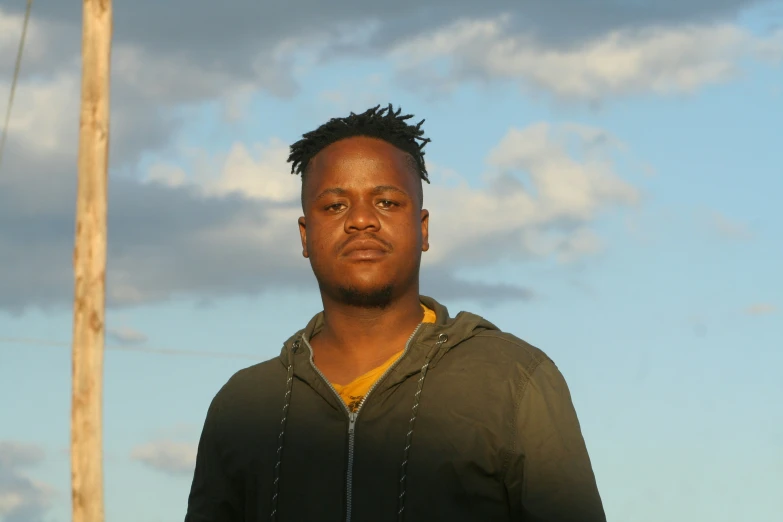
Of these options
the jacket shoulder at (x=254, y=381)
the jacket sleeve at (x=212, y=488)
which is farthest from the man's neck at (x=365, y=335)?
the jacket sleeve at (x=212, y=488)

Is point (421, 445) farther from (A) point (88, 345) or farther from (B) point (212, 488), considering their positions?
(A) point (88, 345)

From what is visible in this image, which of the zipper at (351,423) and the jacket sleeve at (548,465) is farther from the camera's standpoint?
the zipper at (351,423)

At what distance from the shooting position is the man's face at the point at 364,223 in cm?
768

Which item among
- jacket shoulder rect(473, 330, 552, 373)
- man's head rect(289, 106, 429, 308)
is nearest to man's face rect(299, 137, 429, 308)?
man's head rect(289, 106, 429, 308)

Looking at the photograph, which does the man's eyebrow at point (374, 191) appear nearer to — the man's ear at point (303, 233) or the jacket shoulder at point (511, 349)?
the man's ear at point (303, 233)

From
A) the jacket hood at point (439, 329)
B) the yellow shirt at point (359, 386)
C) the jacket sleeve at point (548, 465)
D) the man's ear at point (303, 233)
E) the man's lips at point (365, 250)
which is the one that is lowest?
the jacket sleeve at point (548, 465)

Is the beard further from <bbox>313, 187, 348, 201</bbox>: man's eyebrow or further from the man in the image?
<bbox>313, 187, 348, 201</bbox>: man's eyebrow

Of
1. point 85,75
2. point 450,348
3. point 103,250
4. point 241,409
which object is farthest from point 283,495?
point 85,75

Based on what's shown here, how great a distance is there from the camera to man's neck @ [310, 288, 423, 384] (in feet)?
25.6

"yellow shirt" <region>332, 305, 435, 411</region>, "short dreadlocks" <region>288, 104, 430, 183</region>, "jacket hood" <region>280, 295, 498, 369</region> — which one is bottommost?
"yellow shirt" <region>332, 305, 435, 411</region>

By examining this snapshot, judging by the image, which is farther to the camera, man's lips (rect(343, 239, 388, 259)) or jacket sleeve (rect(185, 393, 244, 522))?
jacket sleeve (rect(185, 393, 244, 522))

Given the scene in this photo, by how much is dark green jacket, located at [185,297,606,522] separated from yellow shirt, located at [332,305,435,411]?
73 millimetres

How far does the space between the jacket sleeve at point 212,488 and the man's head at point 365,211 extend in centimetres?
101

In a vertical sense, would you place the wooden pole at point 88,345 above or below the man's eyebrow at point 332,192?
below
